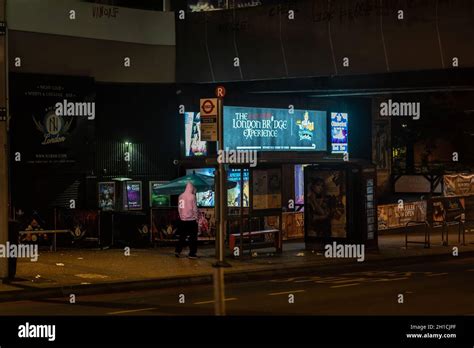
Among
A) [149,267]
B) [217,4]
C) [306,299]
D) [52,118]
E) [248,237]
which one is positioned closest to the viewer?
[306,299]

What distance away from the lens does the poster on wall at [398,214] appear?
2614 cm

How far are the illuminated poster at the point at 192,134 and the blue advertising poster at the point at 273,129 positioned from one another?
1.13 metres

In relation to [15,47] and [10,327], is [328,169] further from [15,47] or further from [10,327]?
[10,327]

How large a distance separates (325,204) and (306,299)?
25.5 feet

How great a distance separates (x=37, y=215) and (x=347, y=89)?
390 inches

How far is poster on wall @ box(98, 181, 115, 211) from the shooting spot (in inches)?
917

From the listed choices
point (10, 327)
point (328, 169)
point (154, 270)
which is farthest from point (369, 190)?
point (10, 327)

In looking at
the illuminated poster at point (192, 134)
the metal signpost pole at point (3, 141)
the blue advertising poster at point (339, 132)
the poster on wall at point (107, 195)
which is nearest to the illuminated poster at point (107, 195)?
the poster on wall at point (107, 195)

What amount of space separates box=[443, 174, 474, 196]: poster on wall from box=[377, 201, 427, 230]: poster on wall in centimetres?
283

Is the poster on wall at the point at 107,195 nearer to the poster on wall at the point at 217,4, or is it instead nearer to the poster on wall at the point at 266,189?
the poster on wall at the point at 266,189

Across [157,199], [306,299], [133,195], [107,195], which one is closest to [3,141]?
[306,299]

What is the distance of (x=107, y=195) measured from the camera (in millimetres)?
23438

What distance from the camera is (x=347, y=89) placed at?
2434 cm

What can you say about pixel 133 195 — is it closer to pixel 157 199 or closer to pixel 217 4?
pixel 157 199
